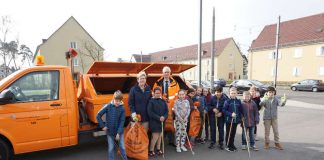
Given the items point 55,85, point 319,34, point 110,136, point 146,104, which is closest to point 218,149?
point 146,104

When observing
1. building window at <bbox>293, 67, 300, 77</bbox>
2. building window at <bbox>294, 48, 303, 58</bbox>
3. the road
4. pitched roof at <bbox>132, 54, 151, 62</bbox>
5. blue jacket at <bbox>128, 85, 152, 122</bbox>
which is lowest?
the road

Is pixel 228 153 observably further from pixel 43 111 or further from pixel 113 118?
pixel 43 111

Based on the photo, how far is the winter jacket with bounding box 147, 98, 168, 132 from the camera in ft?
16.9

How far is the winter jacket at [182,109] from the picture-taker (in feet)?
18.3

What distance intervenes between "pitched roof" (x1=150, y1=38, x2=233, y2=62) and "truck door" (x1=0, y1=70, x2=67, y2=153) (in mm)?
47133

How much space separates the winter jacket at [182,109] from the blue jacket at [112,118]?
53.9 inches

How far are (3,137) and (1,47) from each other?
3591cm

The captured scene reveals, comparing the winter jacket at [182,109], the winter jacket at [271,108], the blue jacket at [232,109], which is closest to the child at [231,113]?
the blue jacket at [232,109]

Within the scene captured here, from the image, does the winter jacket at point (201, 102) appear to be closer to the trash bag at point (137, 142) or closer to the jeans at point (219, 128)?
the jeans at point (219, 128)

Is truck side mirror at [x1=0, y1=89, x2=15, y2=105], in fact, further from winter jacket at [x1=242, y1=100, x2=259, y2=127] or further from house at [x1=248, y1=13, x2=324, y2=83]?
house at [x1=248, y1=13, x2=324, y2=83]

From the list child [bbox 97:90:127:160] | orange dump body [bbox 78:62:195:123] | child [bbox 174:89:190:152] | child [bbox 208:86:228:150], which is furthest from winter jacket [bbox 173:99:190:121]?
child [bbox 97:90:127:160]

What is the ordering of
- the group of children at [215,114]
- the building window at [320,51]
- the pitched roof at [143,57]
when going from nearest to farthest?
1. the group of children at [215,114]
2. the building window at [320,51]
3. the pitched roof at [143,57]

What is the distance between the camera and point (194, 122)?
19.6 ft

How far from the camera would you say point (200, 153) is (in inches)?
220
